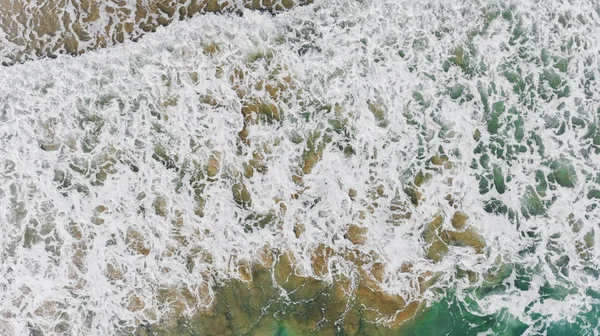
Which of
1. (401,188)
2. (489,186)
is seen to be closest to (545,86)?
(489,186)

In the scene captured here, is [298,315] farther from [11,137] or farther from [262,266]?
[11,137]

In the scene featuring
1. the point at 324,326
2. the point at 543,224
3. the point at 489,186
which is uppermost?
the point at 489,186

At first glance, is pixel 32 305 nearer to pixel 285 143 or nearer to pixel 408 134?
pixel 285 143

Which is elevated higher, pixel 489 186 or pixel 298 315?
pixel 489 186

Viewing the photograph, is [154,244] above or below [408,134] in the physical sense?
below

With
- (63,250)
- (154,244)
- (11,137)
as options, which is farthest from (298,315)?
(11,137)

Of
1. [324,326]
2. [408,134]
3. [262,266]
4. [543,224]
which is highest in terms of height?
[408,134]
